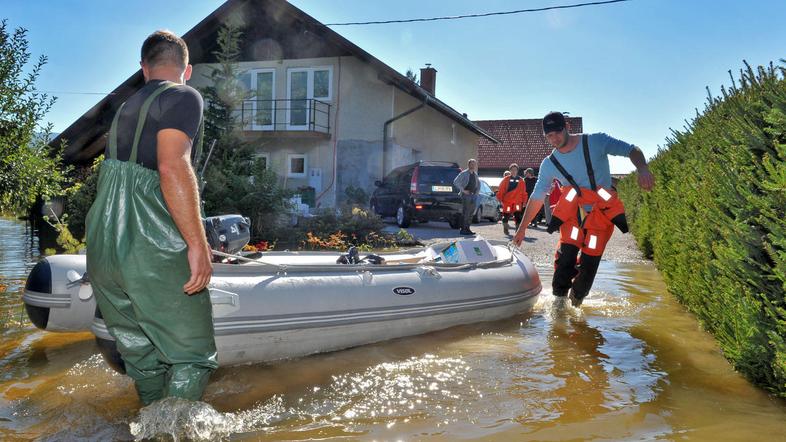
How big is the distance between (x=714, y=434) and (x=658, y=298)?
4.48m

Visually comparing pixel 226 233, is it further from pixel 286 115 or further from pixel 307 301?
pixel 286 115

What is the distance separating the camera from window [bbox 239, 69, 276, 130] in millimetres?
20797

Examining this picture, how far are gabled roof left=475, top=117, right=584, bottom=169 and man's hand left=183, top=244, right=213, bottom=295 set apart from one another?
109 feet

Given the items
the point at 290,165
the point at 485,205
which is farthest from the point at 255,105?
the point at 485,205

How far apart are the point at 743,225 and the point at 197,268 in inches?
115

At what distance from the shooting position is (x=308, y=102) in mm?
20344

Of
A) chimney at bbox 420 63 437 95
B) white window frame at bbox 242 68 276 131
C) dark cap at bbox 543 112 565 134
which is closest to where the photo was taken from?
dark cap at bbox 543 112 565 134

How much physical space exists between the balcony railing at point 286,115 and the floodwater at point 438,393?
49.4 ft

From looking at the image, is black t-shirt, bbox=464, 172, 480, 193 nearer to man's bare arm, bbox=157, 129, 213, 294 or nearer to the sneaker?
the sneaker

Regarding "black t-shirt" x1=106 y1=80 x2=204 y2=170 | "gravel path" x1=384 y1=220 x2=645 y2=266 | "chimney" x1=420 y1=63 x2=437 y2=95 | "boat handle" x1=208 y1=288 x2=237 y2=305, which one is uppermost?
"chimney" x1=420 y1=63 x2=437 y2=95

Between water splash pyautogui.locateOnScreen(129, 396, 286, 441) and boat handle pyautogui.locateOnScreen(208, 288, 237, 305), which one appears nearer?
water splash pyautogui.locateOnScreen(129, 396, 286, 441)

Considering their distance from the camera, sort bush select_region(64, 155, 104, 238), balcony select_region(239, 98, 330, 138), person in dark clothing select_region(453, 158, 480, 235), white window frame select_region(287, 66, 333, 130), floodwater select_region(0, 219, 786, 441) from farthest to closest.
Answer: white window frame select_region(287, 66, 333, 130)
balcony select_region(239, 98, 330, 138)
person in dark clothing select_region(453, 158, 480, 235)
bush select_region(64, 155, 104, 238)
floodwater select_region(0, 219, 786, 441)

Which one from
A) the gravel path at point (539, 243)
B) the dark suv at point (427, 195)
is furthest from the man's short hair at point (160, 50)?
the dark suv at point (427, 195)

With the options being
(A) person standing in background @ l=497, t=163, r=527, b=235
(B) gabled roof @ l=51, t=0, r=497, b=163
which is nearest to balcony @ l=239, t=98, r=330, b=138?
(B) gabled roof @ l=51, t=0, r=497, b=163
